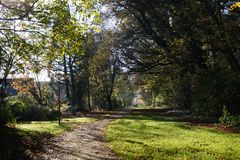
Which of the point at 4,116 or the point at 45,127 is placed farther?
the point at 45,127

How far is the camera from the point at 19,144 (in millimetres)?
10117

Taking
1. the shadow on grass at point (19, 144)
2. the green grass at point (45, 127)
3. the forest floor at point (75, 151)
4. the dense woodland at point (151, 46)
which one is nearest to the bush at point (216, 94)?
the dense woodland at point (151, 46)

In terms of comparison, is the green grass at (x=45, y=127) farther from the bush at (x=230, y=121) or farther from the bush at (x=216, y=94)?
the bush at (x=216, y=94)

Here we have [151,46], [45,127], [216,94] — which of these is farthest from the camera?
[151,46]

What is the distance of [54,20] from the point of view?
970 centimetres

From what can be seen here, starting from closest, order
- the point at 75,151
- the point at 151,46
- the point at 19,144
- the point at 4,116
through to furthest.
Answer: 1. the point at 75,151
2. the point at 19,144
3. the point at 4,116
4. the point at 151,46

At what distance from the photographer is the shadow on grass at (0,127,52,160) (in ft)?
27.8

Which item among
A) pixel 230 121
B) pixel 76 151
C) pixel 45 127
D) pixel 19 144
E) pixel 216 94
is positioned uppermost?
pixel 216 94

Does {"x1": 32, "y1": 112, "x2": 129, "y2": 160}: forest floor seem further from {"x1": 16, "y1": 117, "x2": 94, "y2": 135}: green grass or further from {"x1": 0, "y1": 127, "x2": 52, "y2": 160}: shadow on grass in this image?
{"x1": 16, "y1": 117, "x2": 94, "y2": 135}: green grass

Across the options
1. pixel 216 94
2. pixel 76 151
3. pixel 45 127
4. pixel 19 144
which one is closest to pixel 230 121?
pixel 216 94

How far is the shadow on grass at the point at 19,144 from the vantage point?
8469 millimetres

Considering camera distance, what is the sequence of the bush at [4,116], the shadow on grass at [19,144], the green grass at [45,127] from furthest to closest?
the green grass at [45,127] < the bush at [4,116] < the shadow on grass at [19,144]

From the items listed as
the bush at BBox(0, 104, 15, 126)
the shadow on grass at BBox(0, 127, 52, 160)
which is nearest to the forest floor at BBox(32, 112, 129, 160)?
the shadow on grass at BBox(0, 127, 52, 160)

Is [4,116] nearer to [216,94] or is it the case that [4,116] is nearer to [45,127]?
[45,127]
